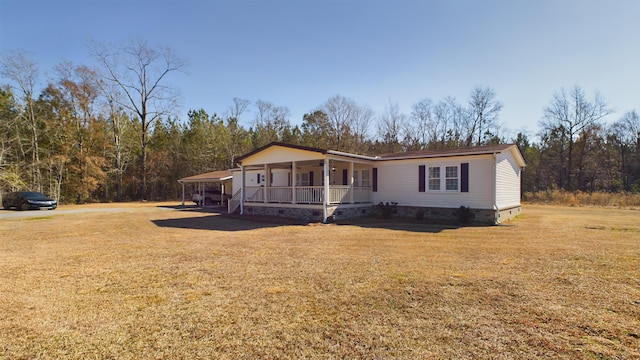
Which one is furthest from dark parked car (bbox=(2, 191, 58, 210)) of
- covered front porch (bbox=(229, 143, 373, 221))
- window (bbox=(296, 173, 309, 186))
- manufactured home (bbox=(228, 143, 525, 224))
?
window (bbox=(296, 173, 309, 186))

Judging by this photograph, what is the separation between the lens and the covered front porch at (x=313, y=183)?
1446 centimetres

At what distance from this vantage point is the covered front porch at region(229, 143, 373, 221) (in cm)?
1446

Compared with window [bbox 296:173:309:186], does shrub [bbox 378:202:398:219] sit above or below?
below

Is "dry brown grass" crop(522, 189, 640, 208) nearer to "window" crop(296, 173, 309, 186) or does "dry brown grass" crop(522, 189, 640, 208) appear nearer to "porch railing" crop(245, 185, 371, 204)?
"porch railing" crop(245, 185, 371, 204)

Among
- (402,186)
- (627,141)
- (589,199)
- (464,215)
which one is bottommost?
(464,215)

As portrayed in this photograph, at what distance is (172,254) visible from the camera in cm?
764

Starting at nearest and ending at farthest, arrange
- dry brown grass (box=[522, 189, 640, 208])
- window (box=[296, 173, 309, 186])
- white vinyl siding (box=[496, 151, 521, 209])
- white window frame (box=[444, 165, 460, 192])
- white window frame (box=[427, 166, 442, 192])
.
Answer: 1. white vinyl siding (box=[496, 151, 521, 209])
2. white window frame (box=[444, 165, 460, 192])
3. white window frame (box=[427, 166, 442, 192])
4. window (box=[296, 173, 309, 186])
5. dry brown grass (box=[522, 189, 640, 208])

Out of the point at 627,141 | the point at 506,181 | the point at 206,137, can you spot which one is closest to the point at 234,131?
the point at 206,137

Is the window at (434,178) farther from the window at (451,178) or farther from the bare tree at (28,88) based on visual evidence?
the bare tree at (28,88)

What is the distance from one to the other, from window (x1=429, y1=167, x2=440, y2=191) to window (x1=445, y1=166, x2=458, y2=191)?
38 cm

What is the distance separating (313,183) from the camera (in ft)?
63.7

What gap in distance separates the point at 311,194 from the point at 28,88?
26.8m

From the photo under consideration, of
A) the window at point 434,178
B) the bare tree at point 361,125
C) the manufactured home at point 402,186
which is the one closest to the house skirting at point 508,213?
the manufactured home at point 402,186

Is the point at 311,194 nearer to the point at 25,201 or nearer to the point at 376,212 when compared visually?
the point at 376,212
